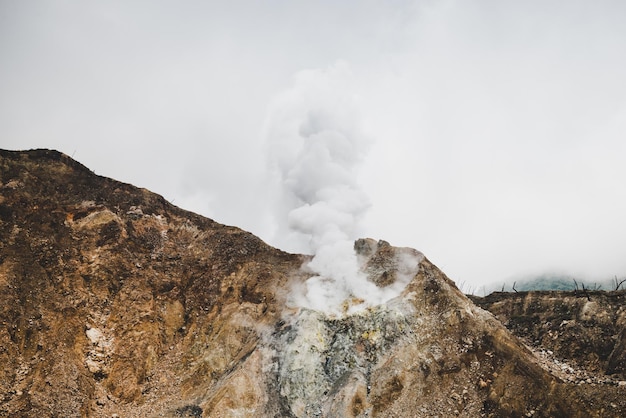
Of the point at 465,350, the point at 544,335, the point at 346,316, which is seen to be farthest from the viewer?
the point at 544,335

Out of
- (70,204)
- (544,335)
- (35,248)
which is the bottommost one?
(35,248)

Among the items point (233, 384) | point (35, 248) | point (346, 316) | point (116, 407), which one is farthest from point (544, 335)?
point (35, 248)

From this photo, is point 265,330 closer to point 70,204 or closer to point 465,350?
point 465,350

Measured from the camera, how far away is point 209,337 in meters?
33.2

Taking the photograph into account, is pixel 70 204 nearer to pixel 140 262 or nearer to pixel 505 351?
pixel 140 262

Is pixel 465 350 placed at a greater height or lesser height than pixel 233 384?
greater

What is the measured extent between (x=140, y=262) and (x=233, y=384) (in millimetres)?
15360

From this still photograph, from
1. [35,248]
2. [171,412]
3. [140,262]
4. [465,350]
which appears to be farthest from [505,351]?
[35,248]

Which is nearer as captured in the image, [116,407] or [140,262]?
[116,407]

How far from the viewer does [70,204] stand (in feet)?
124

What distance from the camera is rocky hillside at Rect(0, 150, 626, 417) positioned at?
1015 inches

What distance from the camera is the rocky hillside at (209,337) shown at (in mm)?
25781

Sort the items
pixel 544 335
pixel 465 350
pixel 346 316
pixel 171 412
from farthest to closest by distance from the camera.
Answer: pixel 544 335 → pixel 346 316 → pixel 465 350 → pixel 171 412

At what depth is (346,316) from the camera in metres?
32.2
